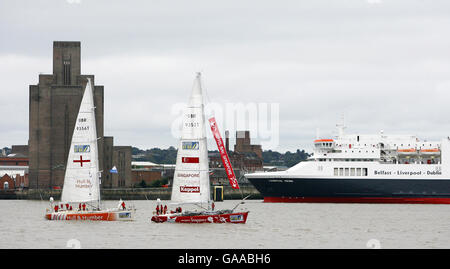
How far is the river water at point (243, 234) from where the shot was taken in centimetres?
4344

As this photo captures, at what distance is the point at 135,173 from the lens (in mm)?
160250

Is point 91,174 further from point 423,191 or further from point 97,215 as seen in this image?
point 423,191

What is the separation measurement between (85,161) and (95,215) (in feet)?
12.5

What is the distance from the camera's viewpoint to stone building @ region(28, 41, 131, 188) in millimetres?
140625

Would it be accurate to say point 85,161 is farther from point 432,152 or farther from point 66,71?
point 66,71

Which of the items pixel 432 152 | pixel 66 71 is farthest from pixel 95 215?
pixel 66 71

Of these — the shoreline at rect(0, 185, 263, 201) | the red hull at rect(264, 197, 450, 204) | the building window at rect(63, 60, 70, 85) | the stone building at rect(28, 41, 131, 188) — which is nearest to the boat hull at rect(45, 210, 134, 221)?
the red hull at rect(264, 197, 450, 204)

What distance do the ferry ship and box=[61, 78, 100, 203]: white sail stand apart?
3970 cm

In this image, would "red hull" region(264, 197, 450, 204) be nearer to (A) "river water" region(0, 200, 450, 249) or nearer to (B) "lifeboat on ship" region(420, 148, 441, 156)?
(B) "lifeboat on ship" region(420, 148, 441, 156)

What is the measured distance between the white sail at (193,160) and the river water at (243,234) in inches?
75.3
